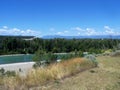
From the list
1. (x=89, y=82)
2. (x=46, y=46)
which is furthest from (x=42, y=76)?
(x=46, y=46)

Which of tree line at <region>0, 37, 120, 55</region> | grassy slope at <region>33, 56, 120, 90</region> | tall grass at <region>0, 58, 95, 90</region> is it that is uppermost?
tall grass at <region>0, 58, 95, 90</region>

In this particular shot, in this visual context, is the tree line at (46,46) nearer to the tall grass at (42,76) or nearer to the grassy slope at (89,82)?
the tall grass at (42,76)

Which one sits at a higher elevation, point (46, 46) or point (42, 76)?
point (42, 76)

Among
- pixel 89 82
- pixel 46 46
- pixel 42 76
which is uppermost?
pixel 42 76

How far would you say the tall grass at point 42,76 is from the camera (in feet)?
22.7

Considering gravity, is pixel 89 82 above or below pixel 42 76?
below

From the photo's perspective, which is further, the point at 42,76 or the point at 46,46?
the point at 46,46

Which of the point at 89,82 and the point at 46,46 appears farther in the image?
the point at 46,46

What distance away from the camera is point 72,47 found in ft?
348

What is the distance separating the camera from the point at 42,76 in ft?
25.8

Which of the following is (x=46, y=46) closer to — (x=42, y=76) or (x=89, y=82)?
(x=42, y=76)

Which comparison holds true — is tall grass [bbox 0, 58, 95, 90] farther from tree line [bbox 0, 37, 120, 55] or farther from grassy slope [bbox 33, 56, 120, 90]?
tree line [bbox 0, 37, 120, 55]

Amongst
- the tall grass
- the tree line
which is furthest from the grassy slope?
the tree line

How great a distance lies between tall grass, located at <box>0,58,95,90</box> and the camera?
6914 millimetres
